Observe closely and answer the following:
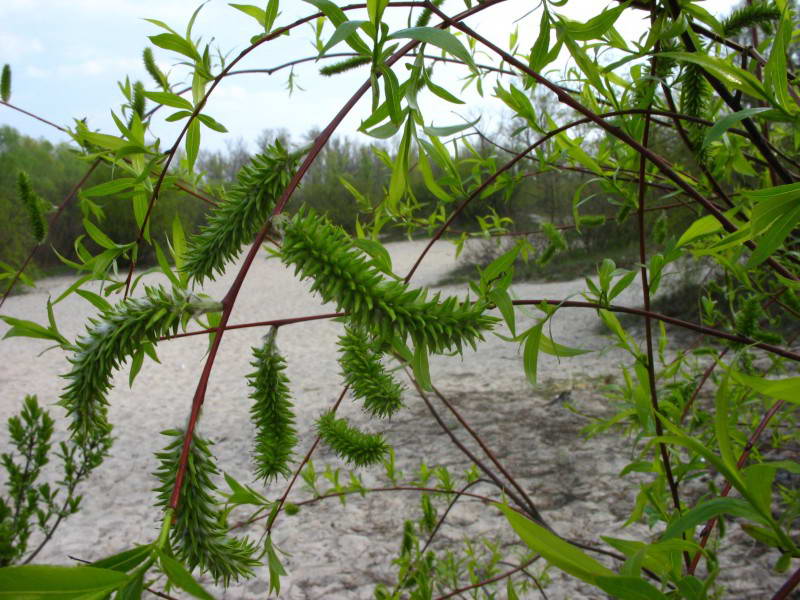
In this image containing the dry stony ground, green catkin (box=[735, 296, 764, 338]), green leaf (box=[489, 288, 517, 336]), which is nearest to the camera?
green leaf (box=[489, 288, 517, 336])

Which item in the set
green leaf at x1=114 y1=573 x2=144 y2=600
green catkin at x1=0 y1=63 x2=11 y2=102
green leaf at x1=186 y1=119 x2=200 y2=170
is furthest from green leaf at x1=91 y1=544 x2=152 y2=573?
green catkin at x1=0 y1=63 x2=11 y2=102

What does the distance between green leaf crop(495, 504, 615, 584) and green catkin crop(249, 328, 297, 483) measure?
224 millimetres

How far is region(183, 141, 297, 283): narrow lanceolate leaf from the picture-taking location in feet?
1.38

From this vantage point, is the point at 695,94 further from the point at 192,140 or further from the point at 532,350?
the point at 192,140

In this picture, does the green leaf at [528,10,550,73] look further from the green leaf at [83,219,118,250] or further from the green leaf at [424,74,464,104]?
the green leaf at [83,219,118,250]

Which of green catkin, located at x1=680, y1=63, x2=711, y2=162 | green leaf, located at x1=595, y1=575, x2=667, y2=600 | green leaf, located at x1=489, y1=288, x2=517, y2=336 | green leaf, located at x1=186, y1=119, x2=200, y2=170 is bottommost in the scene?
green leaf, located at x1=595, y1=575, x2=667, y2=600

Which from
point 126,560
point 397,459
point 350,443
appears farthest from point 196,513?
point 397,459

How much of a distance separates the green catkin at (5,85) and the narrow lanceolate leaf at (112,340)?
2.41ft

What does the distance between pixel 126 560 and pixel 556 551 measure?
0.23 m

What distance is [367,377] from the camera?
608 mm

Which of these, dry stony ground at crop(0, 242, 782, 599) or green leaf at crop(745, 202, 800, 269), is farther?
dry stony ground at crop(0, 242, 782, 599)

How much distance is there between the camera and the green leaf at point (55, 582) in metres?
0.25

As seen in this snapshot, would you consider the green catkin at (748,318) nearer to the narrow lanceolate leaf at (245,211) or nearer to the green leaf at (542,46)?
the green leaf at (542,46)

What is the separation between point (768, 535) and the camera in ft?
1.28
